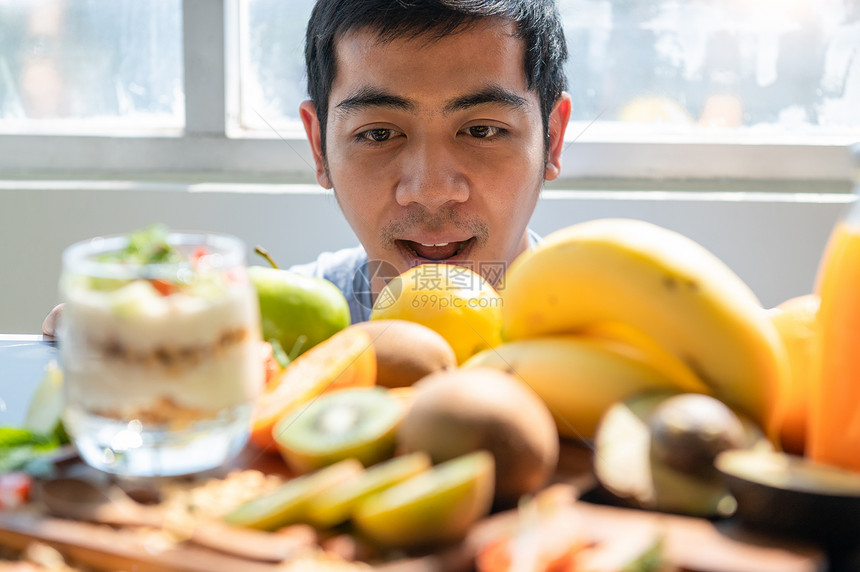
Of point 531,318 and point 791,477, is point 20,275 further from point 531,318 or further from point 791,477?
point 791,477

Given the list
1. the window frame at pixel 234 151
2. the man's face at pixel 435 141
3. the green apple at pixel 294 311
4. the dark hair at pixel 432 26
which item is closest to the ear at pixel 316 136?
the dark hair at pixel 432 26

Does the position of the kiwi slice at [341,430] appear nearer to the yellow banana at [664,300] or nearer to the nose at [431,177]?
the yellow banana at [664,300]

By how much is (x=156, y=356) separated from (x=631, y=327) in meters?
0.27

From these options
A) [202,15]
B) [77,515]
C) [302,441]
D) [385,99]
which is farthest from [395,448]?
[202,15]

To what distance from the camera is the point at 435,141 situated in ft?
3.67

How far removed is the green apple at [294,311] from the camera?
68 cm

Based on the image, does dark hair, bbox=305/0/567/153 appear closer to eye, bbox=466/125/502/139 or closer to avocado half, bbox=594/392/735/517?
eye, bbox=466/125/502/139

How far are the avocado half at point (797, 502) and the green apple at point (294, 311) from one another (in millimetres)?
406

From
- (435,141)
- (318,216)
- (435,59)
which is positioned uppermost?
(435,59)

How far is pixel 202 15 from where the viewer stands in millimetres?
1849

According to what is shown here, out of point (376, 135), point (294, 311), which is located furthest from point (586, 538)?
point (376, 135)

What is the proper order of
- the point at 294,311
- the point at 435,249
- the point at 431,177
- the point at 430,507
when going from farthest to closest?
the point at 435,249
the point at 431,177
the point at 294,311
the point at 430,507

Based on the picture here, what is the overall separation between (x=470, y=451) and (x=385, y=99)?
2.72ft

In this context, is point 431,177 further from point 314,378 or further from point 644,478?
point 644,478
